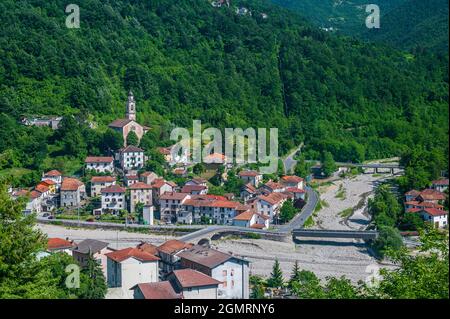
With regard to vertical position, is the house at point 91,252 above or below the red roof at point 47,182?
below

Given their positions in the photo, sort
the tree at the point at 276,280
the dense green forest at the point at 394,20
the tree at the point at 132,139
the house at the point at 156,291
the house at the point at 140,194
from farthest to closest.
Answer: the dense green forest at the point at 394,20, the tree at the point at 132,139, the house at the point at 140,194, the tree at the point at 276,280, the house at the point at 156,291

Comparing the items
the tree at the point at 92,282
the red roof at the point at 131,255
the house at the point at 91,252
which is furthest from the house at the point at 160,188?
the tree at the point at 92,282

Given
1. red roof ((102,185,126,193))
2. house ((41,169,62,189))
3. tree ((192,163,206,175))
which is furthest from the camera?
tree ((192,163,206,175))

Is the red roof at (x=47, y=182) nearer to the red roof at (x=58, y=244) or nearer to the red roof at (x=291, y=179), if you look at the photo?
the red roof at (x=58, y=244)

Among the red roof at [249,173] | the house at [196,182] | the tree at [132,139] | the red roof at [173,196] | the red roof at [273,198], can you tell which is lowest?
the red roof at [273,198]

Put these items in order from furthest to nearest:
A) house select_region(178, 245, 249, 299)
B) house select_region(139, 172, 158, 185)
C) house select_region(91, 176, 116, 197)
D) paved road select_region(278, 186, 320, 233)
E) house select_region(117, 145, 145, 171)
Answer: house select_region(117, 145, 145, 171)
house select_region(139, 172, 158, 185)
house select_region(91, 176, 116, 197)
paved road select_region(278, 186, 320, 233)
house select_region(178, 245, 249, 299)

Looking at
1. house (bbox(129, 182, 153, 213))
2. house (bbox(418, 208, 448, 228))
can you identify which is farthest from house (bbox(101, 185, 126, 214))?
house (bbox(418, 208, 448, 228))

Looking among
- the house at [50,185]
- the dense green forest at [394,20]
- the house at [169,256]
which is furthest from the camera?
the dense green forest at [394,20]

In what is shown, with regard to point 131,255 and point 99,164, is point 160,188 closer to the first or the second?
point 99,164

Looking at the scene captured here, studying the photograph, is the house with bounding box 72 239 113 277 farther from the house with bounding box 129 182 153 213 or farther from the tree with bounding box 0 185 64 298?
the tree with bounding box 0 185 64 298
